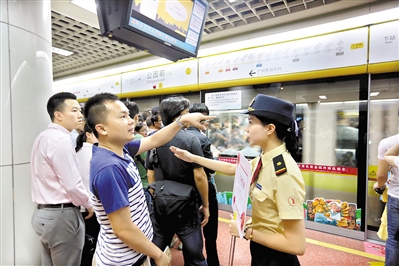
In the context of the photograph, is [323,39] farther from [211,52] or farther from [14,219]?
[14,219]

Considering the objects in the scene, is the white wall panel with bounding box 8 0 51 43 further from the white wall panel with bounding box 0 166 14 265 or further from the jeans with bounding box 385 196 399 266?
the jeans with bounding box 385 196 399 266

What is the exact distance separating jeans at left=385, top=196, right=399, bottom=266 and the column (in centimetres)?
312

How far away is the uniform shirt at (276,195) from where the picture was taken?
109 centimetres

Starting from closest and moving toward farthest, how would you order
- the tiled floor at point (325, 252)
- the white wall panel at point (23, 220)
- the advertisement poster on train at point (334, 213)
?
the white wall panel at point (23, 220) → the tiled floor at point (325, 252) → the advertisement poster on train at point (334, 213)

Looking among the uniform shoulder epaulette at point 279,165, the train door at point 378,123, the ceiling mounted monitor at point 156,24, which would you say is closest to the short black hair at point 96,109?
the ceiling mounted monitor at point 156,24

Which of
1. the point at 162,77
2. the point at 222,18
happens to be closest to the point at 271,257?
the point at 222,18

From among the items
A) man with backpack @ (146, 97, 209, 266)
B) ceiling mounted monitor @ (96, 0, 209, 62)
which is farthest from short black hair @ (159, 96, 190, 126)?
ceiling mounted monitor @ (96, 0, 209, 62)

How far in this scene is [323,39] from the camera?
316 centimetres

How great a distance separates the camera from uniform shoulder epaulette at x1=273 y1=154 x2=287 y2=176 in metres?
1.16

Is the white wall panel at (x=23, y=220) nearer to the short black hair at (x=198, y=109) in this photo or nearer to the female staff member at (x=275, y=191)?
the short black hair at (x=198, y=109)

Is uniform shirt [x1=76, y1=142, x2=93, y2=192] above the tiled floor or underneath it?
above

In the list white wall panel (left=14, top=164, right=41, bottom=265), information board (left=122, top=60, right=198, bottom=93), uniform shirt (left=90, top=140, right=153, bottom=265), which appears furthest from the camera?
information board (left=122, top=60, right=198, bottom=93)

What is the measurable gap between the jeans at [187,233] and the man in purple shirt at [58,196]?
0.59 meters

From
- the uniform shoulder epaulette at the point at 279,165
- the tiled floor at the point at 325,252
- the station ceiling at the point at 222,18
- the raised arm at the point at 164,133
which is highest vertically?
the station ceiling at the point at 222,18
